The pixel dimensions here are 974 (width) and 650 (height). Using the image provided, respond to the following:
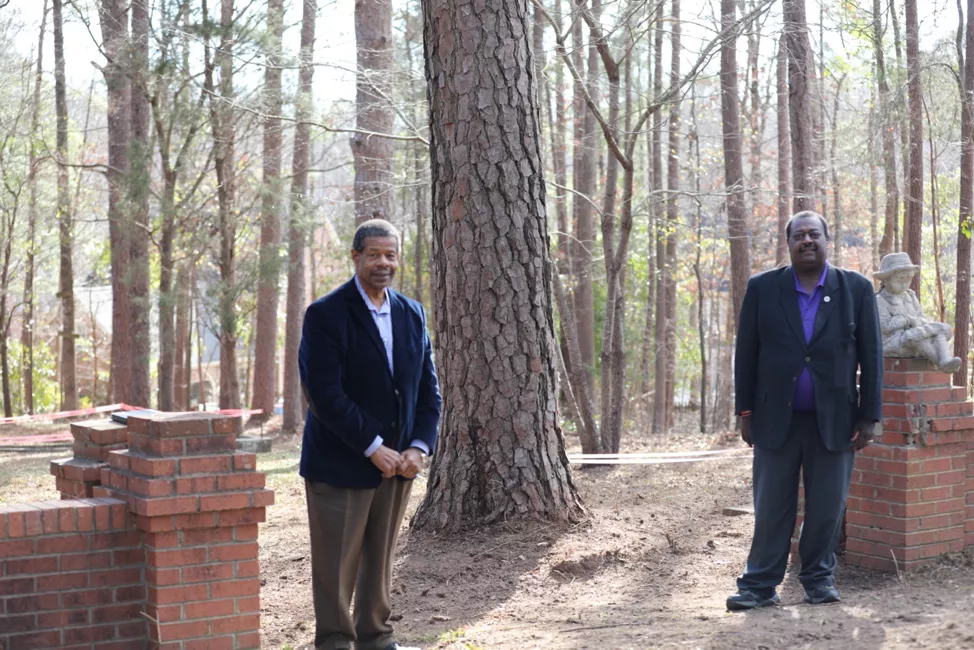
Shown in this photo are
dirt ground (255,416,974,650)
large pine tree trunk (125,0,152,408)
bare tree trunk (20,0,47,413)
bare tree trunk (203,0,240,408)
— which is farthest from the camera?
bare tree trunk (20,0,47,413)

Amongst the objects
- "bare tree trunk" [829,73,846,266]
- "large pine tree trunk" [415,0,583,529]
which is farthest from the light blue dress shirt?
"bare tree trunk" [829,73,846,266]

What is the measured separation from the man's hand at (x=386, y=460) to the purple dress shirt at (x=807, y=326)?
6.59ft

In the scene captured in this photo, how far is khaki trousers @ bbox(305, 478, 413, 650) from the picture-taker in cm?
416

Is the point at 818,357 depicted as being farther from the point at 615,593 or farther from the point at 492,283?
the point at 492,283

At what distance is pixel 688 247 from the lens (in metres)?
33.8

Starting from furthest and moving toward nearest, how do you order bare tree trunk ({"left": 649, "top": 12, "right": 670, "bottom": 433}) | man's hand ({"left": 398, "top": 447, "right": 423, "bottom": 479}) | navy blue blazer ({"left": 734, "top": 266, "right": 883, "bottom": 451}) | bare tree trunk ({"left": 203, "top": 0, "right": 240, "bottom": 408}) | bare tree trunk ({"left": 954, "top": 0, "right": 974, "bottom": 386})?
1. bare tree trunk ({"left": 649, "top": 12, "right": 670, "bottom": 433})
2. bare tree trunk ({"left": 954, "top": 0, "right": 974, "bottom": 386})
3. bare tree trunk ({"left": 203, "top": 0, "right": 240, "bottom": 408})
4. navy blue blazer ({"left": 734, "top": 266, "right": 883, "bottom": 451})
5. man's hand ({"left": 398, "top": 447, "right": 423, "bottom": 479})

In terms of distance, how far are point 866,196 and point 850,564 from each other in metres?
23.2

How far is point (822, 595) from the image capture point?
16.8ft

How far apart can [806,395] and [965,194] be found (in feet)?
39.3

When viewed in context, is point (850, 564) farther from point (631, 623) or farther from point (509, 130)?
point (509, 130)

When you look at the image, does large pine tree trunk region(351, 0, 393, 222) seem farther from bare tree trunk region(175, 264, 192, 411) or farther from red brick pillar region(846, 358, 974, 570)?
red brick pillar region(846, 358, 974, 570)

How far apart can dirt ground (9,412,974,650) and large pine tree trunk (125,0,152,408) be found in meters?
8.01

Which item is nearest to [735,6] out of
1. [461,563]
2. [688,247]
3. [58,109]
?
[461,563]

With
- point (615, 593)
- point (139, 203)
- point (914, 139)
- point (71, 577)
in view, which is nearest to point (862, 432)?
point (615, 593)
